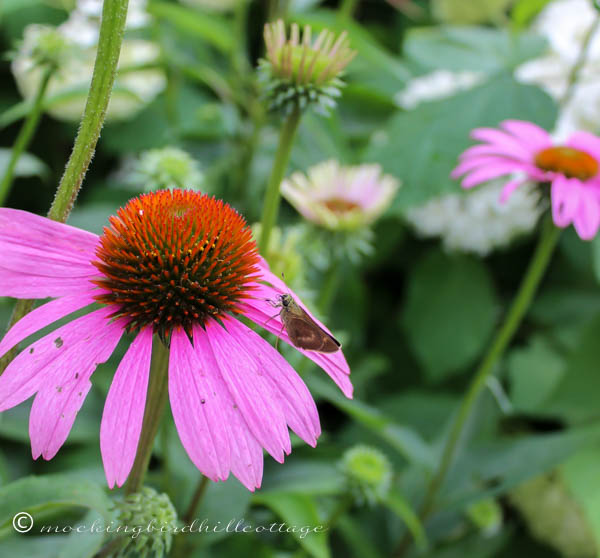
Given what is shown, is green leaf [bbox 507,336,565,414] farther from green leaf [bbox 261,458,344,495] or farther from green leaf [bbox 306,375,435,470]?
green leaf [bbox 261,458,344,495]

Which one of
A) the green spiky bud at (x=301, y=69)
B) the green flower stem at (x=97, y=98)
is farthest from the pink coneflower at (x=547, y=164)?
the green flower stem at (x=97, y=98)

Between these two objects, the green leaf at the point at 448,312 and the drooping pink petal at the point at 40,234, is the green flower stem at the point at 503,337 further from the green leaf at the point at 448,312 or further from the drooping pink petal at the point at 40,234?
the drooping pink petal at the point at 40,234

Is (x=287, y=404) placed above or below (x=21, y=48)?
below

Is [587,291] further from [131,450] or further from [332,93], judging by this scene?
[131,450]

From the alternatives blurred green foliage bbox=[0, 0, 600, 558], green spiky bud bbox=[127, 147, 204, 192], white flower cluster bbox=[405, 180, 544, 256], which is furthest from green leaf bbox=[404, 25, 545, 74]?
green spiky bud bbox=[127, 147, 204, 192]

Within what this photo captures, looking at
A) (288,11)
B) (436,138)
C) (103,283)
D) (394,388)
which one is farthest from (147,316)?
(394,388)

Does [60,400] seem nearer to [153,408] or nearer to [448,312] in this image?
[153,408]

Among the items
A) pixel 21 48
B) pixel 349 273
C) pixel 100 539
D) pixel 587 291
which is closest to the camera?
pixel 100 539
